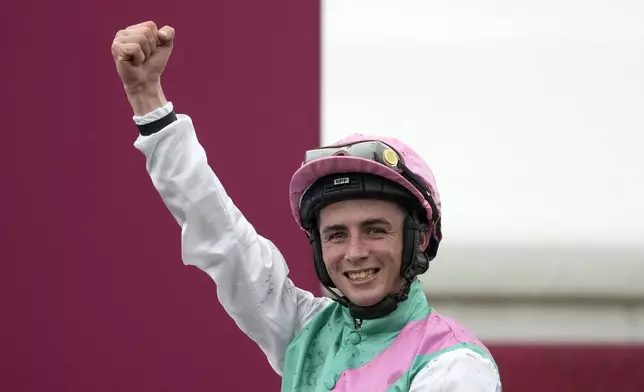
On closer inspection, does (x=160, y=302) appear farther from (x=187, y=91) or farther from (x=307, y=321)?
(x=307, y=321)

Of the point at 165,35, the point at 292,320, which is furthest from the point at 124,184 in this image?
the point at 165,35

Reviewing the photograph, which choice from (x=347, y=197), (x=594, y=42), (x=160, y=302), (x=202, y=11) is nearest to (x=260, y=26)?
(x=202, y=11)

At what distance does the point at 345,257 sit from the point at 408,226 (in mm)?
135

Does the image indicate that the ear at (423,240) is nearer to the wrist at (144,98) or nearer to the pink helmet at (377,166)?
the pink helmet at (377,166)

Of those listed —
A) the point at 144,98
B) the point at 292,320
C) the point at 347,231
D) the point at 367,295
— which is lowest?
the point at 292,320

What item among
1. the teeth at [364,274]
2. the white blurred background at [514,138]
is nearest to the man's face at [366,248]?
the teeth at [364,274]

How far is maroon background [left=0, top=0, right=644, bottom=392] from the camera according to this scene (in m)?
3.18

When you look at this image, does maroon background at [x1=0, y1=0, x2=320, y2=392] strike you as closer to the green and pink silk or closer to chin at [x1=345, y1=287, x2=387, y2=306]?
the green and pink silk

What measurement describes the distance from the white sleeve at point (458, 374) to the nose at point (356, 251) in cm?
24

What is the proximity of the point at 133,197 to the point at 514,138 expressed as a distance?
1256mm

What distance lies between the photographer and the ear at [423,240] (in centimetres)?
205

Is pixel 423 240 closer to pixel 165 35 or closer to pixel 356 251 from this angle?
pixel 356 251

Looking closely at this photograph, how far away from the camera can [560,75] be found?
11.5 feet

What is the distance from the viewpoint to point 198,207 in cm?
202
